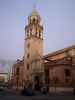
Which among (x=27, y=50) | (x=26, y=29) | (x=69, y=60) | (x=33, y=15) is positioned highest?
(x=33, y=15)

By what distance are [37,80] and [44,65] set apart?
229 inches

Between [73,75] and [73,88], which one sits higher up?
[73,75]

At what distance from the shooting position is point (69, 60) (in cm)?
4450

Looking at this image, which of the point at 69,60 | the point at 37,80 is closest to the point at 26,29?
the point at 37,80

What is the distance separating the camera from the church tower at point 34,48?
172 feet

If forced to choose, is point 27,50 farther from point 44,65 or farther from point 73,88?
point 73,88

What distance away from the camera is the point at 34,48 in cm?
5550

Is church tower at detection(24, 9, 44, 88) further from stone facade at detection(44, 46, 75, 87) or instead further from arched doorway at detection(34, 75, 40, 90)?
stone facade at detection(44, 46, 75, 87)

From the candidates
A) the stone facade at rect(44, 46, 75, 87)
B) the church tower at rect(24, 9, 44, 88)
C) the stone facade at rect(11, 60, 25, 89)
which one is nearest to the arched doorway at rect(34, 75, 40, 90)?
the church tower at rect(24, 9, 44, 88)

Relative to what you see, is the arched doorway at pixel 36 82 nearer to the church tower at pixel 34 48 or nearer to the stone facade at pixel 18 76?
the church tower at pixel 34 48

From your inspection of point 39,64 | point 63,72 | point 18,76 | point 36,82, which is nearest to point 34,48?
point 39,64

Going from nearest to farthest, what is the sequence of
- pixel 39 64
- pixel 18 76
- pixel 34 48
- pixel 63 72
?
pixel 63 72 < pixel 39 64 < pixel 34 48 < pixel 18 76

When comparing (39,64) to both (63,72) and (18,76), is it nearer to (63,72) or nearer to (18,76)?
(18,76)

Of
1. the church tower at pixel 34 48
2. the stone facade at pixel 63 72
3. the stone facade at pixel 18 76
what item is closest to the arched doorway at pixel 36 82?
the church tower at pixel 34 48
